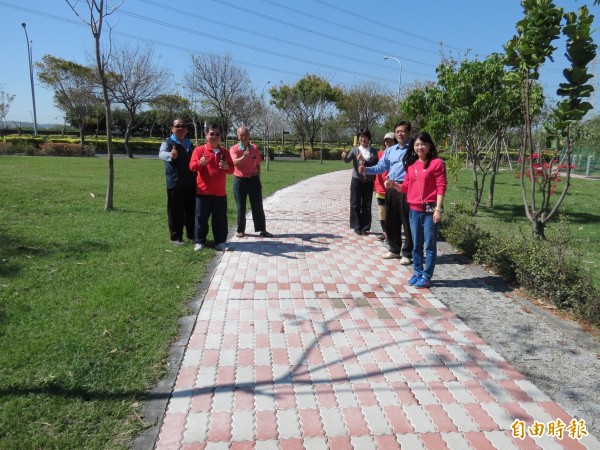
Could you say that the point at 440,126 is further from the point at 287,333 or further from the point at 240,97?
the point at 240,97

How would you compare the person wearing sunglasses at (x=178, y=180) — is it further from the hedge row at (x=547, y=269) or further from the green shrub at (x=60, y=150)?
the green shrub at (x=60, y=150)

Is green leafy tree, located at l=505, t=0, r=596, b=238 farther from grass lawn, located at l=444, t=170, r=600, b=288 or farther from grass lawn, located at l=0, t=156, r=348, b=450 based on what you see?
grass lawn, located at l=0, t=156, r=348, b=450

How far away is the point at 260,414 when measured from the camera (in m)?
2.60

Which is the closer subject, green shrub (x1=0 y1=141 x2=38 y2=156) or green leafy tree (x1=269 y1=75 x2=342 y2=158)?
green shrub (x1=0 y1=141 x2=38 y2=156)

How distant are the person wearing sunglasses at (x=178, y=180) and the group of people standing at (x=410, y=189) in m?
2.41

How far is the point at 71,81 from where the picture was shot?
34.5 m

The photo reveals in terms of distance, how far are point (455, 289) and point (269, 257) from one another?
7.81ft

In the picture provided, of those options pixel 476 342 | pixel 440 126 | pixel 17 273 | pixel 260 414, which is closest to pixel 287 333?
pixel 260 414

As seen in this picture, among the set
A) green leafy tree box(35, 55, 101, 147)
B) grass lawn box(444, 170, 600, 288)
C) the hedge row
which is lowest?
grass lawn box(444, 170, 600, 288)

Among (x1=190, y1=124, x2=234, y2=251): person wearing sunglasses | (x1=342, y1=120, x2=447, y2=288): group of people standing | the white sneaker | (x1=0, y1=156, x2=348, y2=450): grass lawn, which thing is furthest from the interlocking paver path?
(x1=190, y1=124, x2=234, y2=251): person wearing sunglasses

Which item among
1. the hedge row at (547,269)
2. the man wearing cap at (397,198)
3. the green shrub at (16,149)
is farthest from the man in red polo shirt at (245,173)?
the green shrub at (16,149)

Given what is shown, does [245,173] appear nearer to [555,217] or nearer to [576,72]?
[576,72]

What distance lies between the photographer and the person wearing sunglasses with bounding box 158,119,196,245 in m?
6.02

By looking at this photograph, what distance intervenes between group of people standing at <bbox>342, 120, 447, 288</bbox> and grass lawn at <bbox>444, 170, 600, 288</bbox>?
1.26 metres
